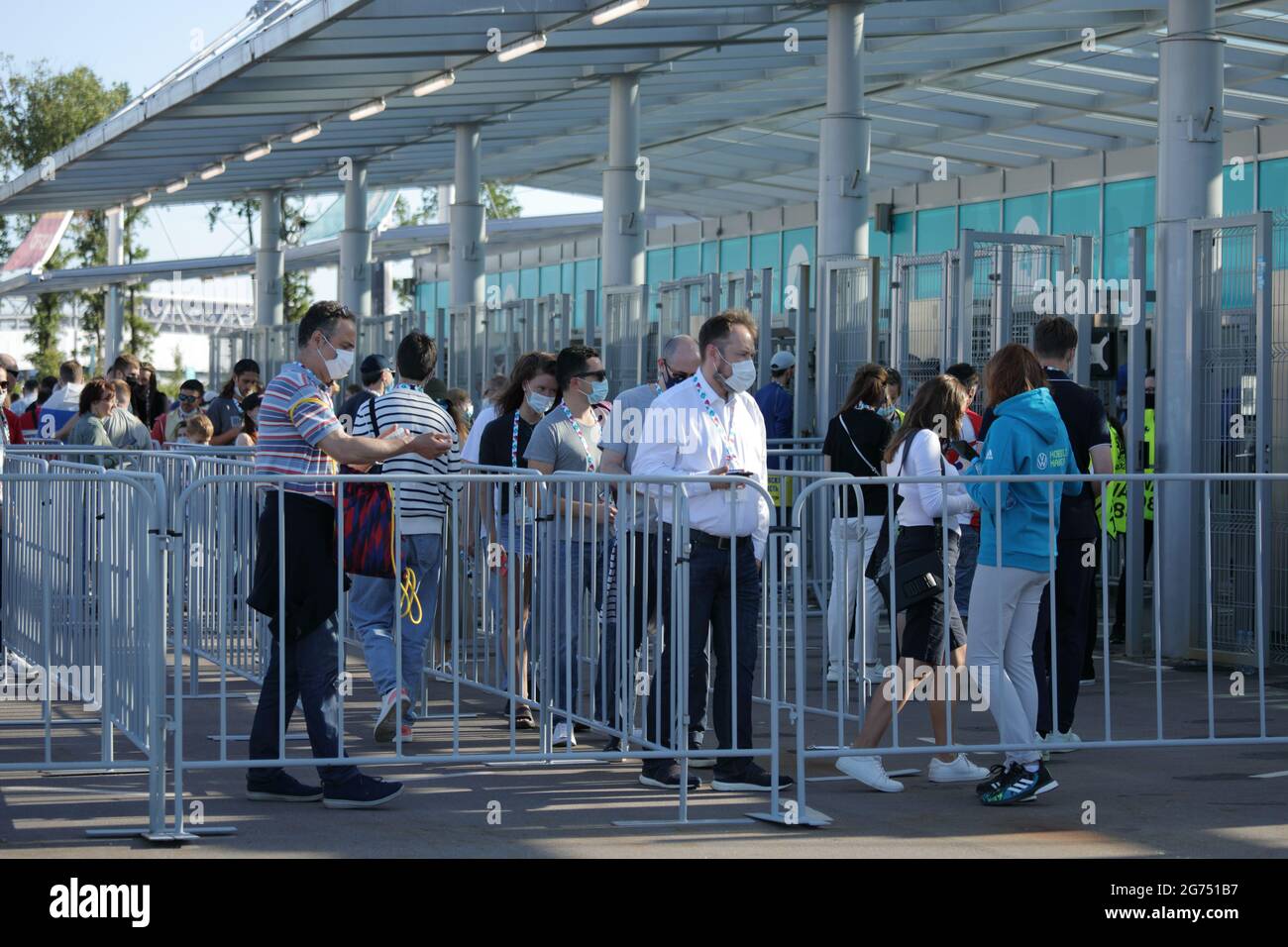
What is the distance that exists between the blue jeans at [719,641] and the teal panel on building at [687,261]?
32.5m

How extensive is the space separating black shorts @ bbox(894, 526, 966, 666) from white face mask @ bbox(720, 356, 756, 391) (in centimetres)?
111

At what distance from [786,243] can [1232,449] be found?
24.4 metres

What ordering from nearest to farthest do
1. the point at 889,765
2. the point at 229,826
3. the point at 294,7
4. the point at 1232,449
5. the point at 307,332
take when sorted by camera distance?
the point at 229,826, the point at 307,332, the point at 889,765, the point at 1232,449, the point at 294,7

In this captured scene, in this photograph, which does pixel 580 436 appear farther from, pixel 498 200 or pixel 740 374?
pixel 498 200

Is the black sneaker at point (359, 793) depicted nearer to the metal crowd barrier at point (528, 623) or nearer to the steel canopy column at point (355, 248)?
the metal crowd barrier at point (528, 623)

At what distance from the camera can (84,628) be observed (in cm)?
948

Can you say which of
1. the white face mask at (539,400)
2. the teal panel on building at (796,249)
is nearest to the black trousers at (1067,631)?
the white face mask at (539,400)

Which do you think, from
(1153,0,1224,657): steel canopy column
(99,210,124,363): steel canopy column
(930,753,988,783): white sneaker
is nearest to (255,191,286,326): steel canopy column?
(99,210,124,363): steel canopy column

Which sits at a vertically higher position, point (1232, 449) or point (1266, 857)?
point (1232, 449)

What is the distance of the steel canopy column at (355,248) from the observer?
30.8 metres

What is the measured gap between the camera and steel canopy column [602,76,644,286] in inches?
890

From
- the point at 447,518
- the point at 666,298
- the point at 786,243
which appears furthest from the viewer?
the point at 786,243
